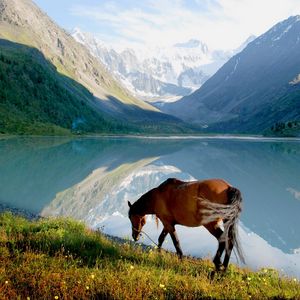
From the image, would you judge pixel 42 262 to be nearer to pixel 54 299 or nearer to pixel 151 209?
pixel 54 299

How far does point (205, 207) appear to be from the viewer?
39.7ft

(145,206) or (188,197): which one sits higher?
(188,197)

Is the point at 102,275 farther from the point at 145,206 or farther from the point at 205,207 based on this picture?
the point at 145,206

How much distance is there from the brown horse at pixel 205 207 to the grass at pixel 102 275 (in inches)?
38.3


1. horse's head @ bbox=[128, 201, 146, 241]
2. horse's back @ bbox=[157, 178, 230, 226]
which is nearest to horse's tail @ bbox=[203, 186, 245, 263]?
horse's back @ bbox=[157, 178, 230, 226]

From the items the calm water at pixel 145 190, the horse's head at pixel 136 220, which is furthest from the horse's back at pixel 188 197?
the calm water at pixel 145 190

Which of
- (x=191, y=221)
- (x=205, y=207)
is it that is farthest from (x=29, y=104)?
(x=205, y=207)

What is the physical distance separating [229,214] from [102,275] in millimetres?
3638

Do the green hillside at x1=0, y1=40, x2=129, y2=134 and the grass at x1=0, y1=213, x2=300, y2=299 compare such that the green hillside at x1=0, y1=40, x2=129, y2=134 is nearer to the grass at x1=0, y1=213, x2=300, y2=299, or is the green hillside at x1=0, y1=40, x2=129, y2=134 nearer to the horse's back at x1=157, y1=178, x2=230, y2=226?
the grass at x1=0, y1=213, x2=300, y2=299

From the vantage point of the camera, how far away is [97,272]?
1062 cm

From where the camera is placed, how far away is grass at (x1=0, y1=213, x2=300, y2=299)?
372 inches

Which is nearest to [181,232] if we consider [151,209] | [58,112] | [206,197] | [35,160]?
[151,209]

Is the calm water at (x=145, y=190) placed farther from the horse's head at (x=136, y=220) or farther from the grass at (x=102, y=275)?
the grass at (x=102, y=275)

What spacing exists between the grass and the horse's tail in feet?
3.26
